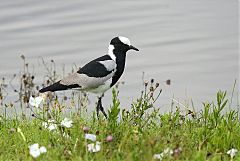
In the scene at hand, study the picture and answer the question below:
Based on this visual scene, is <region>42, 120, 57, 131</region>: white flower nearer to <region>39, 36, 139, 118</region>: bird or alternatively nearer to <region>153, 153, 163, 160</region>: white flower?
<region>153, 153, 163, 160</region>: white flower

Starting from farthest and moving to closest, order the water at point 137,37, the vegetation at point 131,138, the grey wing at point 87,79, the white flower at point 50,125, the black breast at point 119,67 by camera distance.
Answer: the water at point 137,37, the black breast at point 119,67, the grey wing at point 87,79, the white flower at point 50,125, the vegetation at point 131,138

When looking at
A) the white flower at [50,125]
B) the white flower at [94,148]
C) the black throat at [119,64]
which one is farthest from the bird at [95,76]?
the white flower at [94,148]

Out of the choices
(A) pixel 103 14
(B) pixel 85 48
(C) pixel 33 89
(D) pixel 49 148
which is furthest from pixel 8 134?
(A) pixel 103 14

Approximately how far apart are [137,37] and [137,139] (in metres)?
7.07

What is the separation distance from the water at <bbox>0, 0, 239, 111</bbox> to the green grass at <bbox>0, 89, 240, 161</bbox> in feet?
9.23

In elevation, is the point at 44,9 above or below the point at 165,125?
above

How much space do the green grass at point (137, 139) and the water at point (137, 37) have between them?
2815 mm

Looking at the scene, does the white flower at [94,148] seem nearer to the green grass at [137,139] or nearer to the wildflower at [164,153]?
the green grass at [137,139]

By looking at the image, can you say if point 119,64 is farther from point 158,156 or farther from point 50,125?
point 158,156

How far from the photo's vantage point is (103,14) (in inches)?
535

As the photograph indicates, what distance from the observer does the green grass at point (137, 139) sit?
15.7 feet

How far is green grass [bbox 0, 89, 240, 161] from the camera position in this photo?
4.78 m

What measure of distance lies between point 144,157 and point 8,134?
1.78m

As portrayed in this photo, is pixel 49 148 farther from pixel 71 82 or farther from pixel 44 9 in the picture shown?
pixel 44 9
